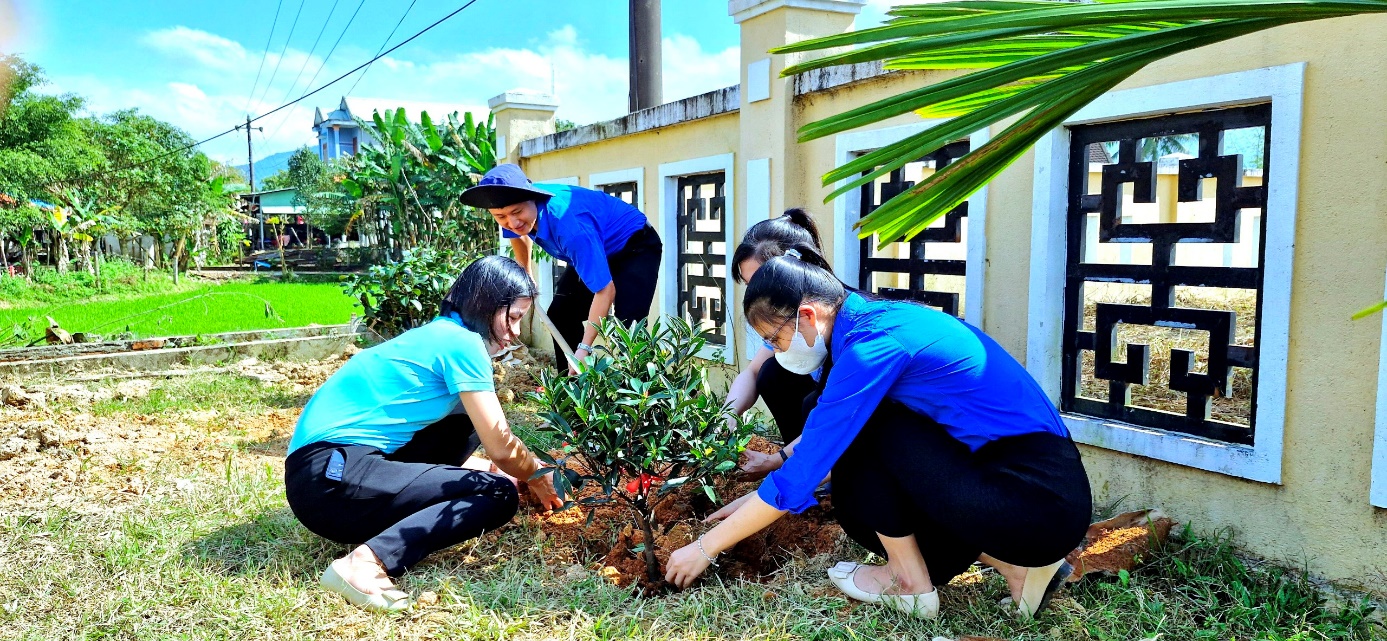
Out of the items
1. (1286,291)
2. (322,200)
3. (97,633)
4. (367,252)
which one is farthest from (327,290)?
(1286,291)

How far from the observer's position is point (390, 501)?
9.63 ft

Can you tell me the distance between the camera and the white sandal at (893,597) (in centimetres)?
260

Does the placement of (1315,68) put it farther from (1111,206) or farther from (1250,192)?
(1111,206)

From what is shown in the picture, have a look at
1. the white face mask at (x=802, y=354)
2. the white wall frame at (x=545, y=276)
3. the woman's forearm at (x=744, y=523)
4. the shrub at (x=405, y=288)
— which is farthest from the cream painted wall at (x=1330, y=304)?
the white wall frame at (x=545, y=276)

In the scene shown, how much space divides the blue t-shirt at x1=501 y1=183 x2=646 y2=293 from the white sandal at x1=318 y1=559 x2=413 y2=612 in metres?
1.72

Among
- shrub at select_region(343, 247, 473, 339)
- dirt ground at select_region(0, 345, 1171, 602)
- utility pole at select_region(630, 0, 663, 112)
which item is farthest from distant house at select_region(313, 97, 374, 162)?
dirt ground at select_region(0, 345, 1171, 602)

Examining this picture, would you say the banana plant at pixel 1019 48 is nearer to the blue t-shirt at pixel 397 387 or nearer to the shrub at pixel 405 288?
the blue t-shirt at pixel 397 387

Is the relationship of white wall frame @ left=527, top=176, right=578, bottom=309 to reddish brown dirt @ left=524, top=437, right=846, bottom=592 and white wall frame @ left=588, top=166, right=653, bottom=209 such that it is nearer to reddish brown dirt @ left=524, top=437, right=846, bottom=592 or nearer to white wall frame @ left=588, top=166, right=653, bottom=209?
white wall frame @ left=588, top=166, right=653, bottom=209

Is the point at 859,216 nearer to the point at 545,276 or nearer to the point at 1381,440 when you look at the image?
the point at 1381,440

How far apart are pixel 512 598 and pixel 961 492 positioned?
4.53 ft

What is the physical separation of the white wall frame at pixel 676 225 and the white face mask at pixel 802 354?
242 centimetres

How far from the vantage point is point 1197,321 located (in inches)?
124

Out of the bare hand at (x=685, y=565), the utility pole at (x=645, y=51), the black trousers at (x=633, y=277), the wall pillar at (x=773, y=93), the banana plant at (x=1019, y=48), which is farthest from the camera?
the utility pole at (x=645, y=51)

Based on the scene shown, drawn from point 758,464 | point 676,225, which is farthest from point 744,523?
point 676,225
